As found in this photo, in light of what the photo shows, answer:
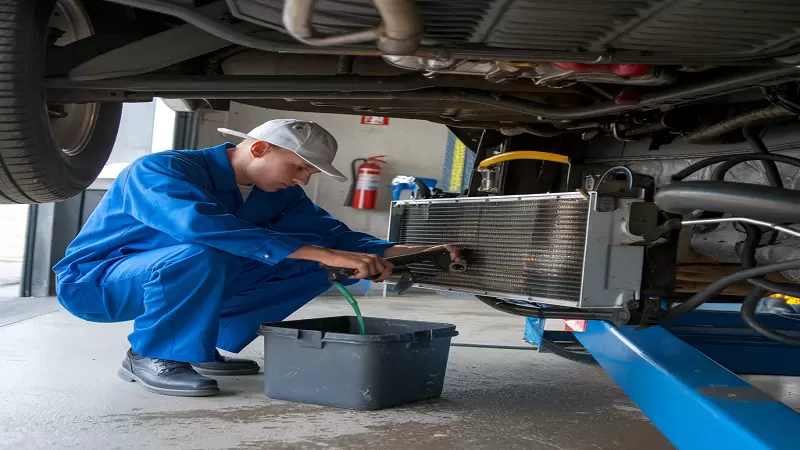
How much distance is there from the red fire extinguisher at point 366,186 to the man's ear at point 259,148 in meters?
4.08

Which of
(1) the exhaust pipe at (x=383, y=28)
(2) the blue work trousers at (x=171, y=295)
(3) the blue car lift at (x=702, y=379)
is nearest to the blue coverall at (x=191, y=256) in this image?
(2) the blue work trousers at (x=171, y=295)

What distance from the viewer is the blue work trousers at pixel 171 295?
1944mm

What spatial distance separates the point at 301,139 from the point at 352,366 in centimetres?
67

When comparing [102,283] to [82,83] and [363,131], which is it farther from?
[363,131]

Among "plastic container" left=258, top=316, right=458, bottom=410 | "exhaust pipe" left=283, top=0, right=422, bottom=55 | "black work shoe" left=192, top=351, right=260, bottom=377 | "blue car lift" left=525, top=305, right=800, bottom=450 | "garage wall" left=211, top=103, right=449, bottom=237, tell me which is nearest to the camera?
"exhaust pipe" left=283, top=0, right=422, bottom=55

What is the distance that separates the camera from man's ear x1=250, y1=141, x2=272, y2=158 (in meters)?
2.13

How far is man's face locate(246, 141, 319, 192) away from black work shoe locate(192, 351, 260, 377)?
586 mm

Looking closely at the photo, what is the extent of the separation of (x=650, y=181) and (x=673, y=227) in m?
0.11

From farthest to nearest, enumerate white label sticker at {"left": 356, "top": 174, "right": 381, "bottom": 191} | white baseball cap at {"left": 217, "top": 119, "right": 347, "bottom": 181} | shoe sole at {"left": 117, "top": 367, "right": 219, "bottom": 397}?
white label sticker at {"left": 356, "top": 174, "right": 381, "bottom": 191} → white baseball cap at {"left": 217, "top": 119, "right": 347, "bottom": 181} → shoe sole at {"left": 117, "top": 367, "right": 219, "bottom": 397}

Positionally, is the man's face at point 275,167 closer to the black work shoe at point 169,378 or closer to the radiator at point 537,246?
the radiator at point 537,246

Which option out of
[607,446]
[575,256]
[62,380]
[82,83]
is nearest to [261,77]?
[82,83]

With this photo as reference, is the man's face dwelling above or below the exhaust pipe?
below

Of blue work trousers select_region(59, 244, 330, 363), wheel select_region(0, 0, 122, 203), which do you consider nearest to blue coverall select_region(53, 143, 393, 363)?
blue work trousers select_region(59, 244, 330, 363)

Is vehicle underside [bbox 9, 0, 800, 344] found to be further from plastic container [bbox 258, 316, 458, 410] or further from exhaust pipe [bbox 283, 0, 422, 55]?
plastic container [bbox 258, 316, 458, 410]
